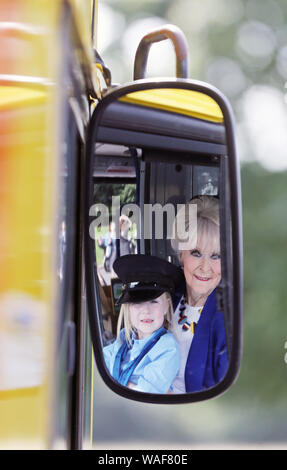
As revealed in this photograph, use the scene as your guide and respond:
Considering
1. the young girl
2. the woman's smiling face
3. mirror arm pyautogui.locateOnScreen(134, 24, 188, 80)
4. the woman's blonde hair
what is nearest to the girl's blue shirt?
the young girl

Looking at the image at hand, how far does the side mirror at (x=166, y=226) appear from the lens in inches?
50.7

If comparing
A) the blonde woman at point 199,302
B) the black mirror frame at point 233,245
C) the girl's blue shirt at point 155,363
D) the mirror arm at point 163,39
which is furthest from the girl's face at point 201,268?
the mirror arm at point 163,39

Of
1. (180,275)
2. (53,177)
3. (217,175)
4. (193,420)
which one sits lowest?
(193,420)

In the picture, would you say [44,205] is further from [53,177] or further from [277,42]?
[277,42]

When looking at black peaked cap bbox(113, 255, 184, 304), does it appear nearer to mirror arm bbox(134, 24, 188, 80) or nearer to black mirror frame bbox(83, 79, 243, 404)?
black mirror frame bbox(83, 79, 243, 404)

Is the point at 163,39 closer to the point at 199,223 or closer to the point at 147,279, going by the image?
the point at 199,223

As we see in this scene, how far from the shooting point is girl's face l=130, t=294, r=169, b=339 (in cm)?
167

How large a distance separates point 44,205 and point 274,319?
1431 centimetres

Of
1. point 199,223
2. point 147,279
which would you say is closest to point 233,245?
point 199,223

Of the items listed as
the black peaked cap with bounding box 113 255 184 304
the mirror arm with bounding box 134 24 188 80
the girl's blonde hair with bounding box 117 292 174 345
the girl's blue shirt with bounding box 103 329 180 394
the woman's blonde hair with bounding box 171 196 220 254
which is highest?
the mirror arm with bounding box 134 24 188 80

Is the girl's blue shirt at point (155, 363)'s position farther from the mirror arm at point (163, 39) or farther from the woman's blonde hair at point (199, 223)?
the mirror arm at point (163, 39)

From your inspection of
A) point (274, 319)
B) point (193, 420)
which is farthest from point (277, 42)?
point (193, 420)

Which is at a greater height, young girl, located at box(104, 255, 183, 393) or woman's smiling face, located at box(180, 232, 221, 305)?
woman's smiling face, located at box(180, 232, 221, 305)

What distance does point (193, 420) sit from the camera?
14.6 m
